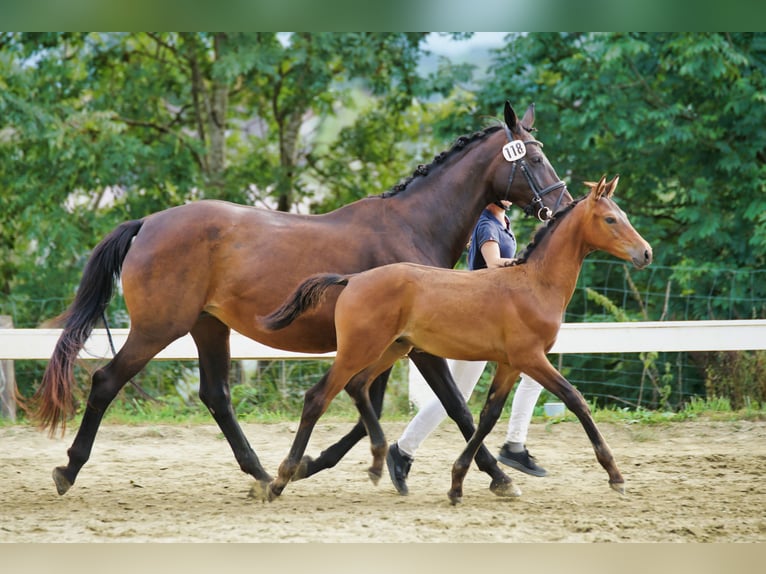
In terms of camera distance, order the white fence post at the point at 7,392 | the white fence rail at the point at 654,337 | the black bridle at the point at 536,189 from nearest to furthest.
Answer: the black bridle at the point at 536,189, the white fence rail at the point at 654,337, the white fence post at the point at 7,392

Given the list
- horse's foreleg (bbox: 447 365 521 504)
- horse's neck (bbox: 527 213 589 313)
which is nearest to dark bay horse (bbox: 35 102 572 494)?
horse's foreleg (bbox: 447 365 521 504)

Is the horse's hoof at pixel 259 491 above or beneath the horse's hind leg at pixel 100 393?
beneath

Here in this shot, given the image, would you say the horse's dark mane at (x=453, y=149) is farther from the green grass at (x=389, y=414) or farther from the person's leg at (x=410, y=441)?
the green grass at (x=389, y=414)

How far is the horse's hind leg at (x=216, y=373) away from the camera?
5.56m

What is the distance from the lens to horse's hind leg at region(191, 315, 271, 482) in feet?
18.2

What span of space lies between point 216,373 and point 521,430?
182 cm

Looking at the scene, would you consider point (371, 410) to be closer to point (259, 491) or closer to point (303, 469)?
point (303, 469)

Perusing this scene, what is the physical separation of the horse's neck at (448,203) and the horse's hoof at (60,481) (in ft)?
7.62

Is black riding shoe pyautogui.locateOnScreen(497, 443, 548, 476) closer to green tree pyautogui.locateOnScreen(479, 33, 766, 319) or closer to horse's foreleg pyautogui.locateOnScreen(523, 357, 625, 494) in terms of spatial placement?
horse's foreleg pyautogui.locateOnScreen(523, 357, 625, 494)

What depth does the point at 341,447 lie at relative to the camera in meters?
5.45

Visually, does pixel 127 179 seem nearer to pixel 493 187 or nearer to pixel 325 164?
pixel 325 164

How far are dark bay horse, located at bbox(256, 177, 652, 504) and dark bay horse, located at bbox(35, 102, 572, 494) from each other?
32cm

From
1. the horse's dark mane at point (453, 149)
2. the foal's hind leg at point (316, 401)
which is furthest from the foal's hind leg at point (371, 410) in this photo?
the horse's dark mane at point (453, 149)

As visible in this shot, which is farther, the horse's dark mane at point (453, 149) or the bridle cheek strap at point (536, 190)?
the horse's dark mane at point (453, 149)
